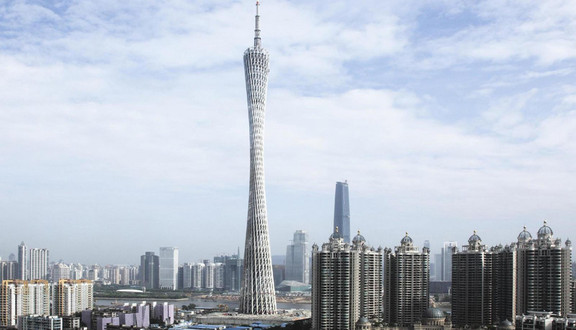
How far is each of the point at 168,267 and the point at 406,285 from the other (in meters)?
95.3

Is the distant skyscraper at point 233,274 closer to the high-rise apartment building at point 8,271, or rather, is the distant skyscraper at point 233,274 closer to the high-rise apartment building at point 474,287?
the high-rise apartment building at point 8,271

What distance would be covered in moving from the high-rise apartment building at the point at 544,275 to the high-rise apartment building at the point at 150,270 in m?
99.4

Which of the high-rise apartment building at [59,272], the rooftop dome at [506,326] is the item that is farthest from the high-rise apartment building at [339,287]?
the high-rise apartment building at [59,272]

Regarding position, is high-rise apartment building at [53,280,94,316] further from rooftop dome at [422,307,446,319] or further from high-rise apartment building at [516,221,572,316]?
high-rise apartment building at [516,221,572,316]

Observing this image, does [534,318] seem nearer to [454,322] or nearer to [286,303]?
[454,322]

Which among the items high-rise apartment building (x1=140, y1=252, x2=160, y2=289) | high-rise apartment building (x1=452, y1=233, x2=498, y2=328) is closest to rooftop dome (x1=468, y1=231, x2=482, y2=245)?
high-rise apartment building (x1=452, y1=233, x2=498, y2=328)

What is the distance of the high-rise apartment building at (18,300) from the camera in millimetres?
56969

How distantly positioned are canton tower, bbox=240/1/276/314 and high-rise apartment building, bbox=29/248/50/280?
69506mm

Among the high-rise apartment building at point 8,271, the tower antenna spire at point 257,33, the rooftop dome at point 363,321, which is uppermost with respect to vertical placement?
the tower antenna spire at point 257,33

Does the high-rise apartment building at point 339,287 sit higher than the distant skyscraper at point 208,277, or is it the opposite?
the high-rise apartment building at point 339,287

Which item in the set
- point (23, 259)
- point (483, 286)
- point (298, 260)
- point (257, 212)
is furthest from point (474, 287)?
point (298, 260)

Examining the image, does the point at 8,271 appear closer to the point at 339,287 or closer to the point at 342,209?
the point at 342,209

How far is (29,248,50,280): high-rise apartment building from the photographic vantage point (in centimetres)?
11331

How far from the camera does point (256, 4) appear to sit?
56.1m
